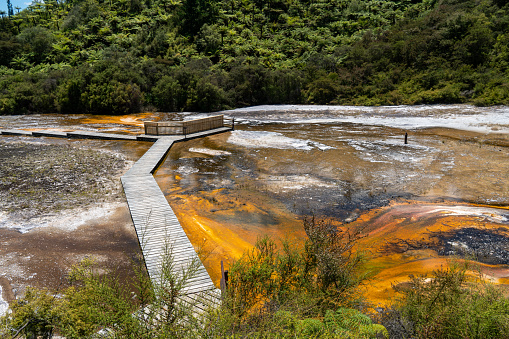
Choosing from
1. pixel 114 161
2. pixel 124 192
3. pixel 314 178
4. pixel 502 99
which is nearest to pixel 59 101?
pixel 114 161

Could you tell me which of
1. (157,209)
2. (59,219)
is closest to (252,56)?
(157,209)

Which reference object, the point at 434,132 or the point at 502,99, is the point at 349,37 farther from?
the point at 434,132

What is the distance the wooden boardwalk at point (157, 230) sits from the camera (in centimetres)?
624

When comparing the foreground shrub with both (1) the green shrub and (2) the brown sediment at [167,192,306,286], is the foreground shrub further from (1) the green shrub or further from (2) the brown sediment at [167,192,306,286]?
(2) the brown sediment at [167,192,306,286]

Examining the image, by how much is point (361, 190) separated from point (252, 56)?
35.1m

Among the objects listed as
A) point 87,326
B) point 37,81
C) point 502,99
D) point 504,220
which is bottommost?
point 504,220

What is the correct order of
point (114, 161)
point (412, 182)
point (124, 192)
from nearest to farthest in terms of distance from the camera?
point (124, 192)
point (412, 182)
point (114, 161)

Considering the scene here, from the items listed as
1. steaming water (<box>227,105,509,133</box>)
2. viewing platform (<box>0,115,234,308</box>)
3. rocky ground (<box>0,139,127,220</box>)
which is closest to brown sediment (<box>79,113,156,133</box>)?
viewing platform (<box>0,115,234,308</box>)

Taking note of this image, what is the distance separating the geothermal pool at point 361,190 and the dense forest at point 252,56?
1150cm

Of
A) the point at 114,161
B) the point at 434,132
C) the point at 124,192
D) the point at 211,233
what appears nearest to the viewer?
the point at 211,233

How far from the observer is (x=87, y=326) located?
12.6ft

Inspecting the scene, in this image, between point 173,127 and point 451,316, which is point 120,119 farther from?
point 451,316

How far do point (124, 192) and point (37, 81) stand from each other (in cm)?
3352

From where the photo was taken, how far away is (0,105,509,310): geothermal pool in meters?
8.12
